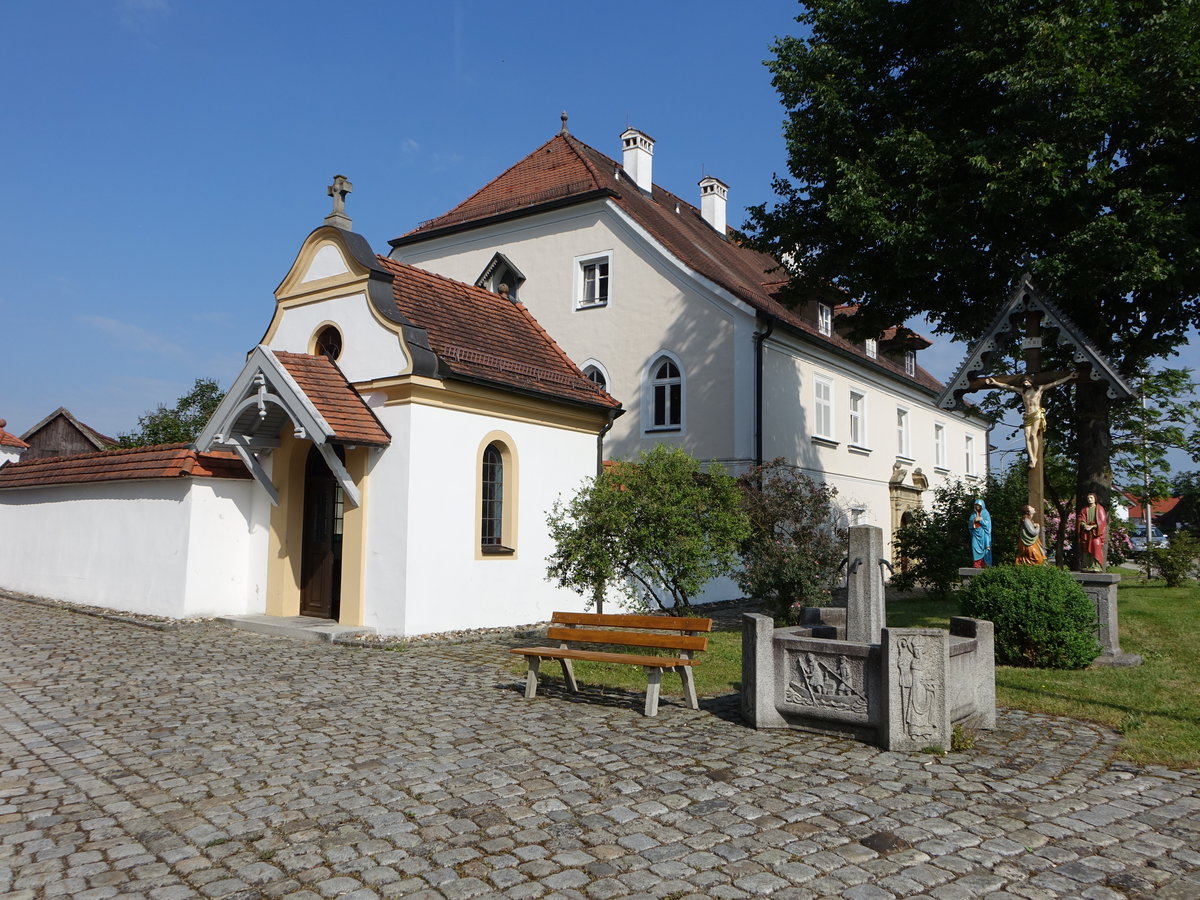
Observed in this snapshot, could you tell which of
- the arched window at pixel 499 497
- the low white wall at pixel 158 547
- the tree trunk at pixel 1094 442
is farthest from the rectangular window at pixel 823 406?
the low white wall at pixel 158 547

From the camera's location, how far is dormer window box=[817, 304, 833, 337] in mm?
24391

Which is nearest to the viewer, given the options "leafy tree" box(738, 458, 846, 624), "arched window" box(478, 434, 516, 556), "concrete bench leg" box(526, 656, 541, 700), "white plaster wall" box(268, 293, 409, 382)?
"concrete bench leg" box(526, 656, 541, 700)

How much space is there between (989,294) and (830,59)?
14.7 feet

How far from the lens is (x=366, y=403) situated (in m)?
13.3

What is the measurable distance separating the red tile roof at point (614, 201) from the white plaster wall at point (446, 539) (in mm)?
8214

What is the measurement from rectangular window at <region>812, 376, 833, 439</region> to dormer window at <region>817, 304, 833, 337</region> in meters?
1.66

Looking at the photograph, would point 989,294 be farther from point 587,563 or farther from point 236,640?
point 236,640

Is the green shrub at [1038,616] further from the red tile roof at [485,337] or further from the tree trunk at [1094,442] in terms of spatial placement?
the red tile roof at [485,337]

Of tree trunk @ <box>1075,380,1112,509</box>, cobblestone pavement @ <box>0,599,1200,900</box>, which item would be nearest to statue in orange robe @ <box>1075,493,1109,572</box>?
tree trunk @ <box>1075,380,1112,509</box>

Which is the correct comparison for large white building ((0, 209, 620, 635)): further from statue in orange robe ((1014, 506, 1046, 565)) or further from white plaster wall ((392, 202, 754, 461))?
statue in orange robe ((1014, 506, 1046, 565))

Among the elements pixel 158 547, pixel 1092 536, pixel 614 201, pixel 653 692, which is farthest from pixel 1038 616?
pixel 614 201

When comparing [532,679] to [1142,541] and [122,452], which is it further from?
[1142,541]

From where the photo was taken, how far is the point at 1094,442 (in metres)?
13.6

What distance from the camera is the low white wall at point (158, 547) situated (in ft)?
47.1
